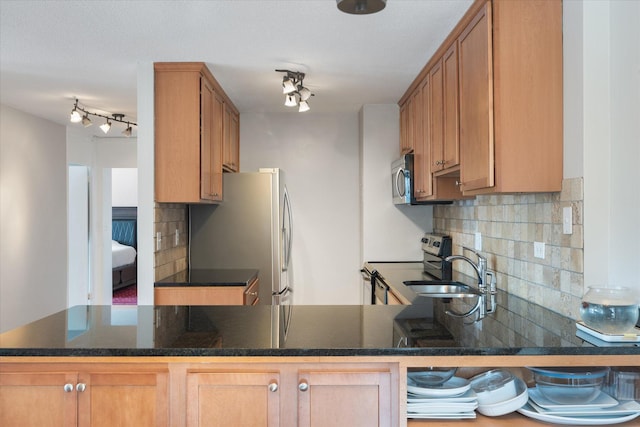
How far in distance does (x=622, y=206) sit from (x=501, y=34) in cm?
87

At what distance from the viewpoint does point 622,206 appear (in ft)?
6.15

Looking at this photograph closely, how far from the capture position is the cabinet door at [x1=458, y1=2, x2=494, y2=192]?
2.16m

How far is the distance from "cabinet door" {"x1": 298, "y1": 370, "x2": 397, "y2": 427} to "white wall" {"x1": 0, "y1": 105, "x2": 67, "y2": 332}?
13.2ft

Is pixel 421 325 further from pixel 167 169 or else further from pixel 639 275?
pixel 167 169

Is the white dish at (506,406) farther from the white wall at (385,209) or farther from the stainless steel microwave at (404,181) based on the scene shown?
the white wall at (385,209)

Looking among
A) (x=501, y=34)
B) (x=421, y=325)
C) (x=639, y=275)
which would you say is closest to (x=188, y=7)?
(x=501, y=34)

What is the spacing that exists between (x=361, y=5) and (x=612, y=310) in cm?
137

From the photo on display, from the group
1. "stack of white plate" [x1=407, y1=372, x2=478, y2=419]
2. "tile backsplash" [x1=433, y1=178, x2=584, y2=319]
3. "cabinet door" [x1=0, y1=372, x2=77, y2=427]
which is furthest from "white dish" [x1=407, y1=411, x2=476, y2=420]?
"cabinet door" [x1=0, y1=372, x2=77, y2=427]

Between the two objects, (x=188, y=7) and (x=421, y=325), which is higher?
(x=188, y=7)

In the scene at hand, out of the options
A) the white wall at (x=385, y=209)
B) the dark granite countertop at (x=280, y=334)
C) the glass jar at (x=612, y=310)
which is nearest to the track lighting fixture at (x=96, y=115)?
the white wall at (x=385, y=209)

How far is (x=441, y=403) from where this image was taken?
1598 millimetres

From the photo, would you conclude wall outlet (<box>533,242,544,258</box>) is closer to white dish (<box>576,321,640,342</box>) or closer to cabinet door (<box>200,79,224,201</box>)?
white dish (<box>576,321,640,342</box>)

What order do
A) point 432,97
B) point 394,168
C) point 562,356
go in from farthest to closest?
point 394,168 → point 432,97 → point 562,356

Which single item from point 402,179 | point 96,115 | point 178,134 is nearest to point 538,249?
point 402,179
